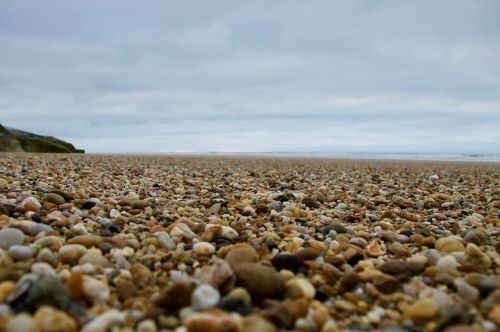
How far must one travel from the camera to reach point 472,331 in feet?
4.75

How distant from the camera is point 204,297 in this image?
1.75 m

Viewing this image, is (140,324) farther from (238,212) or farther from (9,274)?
(238,212)

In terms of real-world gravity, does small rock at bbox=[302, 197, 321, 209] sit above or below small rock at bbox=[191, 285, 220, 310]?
above

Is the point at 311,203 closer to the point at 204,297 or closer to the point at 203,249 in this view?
the point at 203,249

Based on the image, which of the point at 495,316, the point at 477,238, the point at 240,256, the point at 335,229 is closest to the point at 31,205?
the point at 240,256

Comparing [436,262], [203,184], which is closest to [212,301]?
[436,262]

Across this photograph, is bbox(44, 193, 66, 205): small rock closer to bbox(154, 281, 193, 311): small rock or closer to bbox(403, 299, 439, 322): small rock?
bbox(154, 281, 193, 311): small rock

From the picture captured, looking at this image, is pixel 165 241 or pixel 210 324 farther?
pixel 165 241

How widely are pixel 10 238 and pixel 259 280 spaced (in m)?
1.57

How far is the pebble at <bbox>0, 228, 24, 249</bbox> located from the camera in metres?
2.32

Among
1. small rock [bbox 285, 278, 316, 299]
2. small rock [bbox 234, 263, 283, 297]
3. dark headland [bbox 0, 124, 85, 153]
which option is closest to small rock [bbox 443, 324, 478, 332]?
small rock [bbox 285, 278, 316, 299]

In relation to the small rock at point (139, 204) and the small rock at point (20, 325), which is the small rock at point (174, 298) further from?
the small rock at point (139, 204)

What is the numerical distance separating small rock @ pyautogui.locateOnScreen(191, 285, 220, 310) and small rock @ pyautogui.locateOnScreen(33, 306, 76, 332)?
497 millimetres

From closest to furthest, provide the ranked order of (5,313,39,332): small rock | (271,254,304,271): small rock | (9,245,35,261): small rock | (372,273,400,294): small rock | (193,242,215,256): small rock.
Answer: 1. (5,313,39,332): small rock
2. (372,273,400,294): small rock
3. (9,245,35,261): small rock
4. (271,254,304,271): small rock
5. (193,242,215,256): small rock
